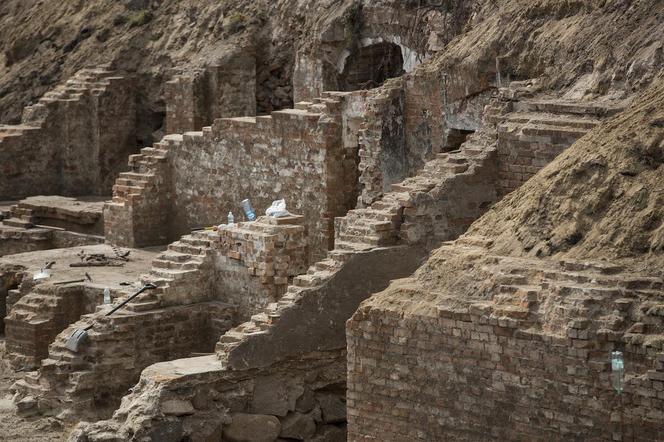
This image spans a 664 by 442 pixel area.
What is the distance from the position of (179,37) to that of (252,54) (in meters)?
2.32

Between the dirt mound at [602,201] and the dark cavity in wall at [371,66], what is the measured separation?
1089 cm

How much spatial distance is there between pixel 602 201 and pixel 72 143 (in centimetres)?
1837

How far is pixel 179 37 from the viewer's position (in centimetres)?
3603

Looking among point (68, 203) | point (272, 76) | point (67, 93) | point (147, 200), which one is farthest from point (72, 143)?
point (147, 200)

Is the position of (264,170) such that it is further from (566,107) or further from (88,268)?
(566,107)

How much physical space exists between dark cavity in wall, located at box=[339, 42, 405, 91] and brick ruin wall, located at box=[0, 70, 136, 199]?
5.76 m

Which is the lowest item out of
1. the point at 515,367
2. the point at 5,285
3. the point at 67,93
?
the point at 5,285

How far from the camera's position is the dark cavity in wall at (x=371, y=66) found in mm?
31469

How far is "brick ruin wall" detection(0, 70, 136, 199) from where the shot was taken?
36.3m

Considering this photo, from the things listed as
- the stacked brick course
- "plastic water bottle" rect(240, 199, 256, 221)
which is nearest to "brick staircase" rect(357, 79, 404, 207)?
"plastic water bottle" rect(240, 199, 256, 221)

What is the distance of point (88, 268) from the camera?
3016 centimetres

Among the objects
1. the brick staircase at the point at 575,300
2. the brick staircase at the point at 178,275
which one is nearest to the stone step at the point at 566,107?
the brick staircase at the point at 575,300

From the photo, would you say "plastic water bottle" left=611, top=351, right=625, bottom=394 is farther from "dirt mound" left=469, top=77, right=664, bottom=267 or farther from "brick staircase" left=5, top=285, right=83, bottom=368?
"brick staircase" left=5, top=285, right=83, bottom=368

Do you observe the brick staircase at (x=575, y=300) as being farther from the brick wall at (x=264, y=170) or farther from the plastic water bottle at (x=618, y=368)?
the brick wall at (x=264, y=170)
